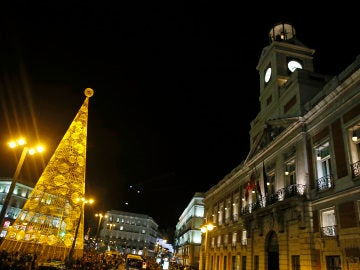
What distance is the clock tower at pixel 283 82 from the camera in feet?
80.6

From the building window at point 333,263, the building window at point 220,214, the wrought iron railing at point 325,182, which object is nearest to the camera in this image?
the building window at point 333,263

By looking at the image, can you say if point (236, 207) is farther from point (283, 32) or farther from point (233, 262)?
point (283, 32)

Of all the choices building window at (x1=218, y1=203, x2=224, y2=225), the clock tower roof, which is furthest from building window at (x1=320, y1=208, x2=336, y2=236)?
building window at (x1=218, y1=203, x2=224, y2=225)

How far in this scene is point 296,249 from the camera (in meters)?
20.7

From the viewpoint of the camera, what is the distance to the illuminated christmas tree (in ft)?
69.1

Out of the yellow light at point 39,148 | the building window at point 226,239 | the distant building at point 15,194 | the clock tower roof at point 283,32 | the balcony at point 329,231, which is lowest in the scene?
the balcony at point 329,231

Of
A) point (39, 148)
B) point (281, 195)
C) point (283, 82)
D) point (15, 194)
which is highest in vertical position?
point (283, 82)

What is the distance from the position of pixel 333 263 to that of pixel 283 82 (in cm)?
1735

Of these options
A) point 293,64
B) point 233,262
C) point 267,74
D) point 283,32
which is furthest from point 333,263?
point 283,32

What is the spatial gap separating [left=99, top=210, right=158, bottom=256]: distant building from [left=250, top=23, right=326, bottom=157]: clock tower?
98.9 m

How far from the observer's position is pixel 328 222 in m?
18.6

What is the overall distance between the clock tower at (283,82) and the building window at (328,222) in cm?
710

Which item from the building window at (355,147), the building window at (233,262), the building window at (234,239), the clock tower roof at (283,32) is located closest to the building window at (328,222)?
the building window at (355,147)

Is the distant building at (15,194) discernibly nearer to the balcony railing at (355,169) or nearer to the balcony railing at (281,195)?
the balcony railing at (281,195)
